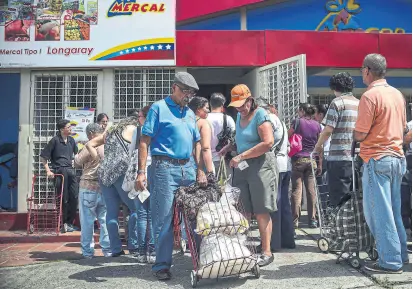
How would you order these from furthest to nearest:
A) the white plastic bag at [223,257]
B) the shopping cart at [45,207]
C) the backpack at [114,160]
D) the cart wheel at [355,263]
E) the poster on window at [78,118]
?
1. the poster on window at [78,118]
2. the shopping cart at [45,207]
3. the backpack at [114,160]
4. the cart wheel at [355,263]
5. the white plastic bag at [223,257]

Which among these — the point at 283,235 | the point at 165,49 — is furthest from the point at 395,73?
the point at 283,235

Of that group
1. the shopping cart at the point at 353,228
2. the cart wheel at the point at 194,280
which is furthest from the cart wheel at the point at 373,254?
the cart wheel at the point at 194,280

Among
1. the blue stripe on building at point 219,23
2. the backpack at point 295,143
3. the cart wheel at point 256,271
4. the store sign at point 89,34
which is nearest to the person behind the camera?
the cart wheel at point 256,271

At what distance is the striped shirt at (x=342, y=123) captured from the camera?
16.1ft

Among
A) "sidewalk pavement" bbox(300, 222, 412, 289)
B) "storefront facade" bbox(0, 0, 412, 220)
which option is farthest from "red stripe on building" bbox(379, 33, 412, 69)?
"sidewalk pavement" bbox(300, 222, 412, 289)

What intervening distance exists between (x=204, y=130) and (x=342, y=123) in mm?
1515

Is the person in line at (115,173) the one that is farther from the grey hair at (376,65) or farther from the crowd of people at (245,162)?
the grey hair at (376,65)

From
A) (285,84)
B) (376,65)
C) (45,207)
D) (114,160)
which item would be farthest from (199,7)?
(376,65)

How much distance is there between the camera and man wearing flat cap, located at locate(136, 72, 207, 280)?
427cm

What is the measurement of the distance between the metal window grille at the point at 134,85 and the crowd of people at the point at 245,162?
227 cm

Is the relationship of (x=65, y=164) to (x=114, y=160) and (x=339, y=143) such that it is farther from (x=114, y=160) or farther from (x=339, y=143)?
(x=339, y=143)

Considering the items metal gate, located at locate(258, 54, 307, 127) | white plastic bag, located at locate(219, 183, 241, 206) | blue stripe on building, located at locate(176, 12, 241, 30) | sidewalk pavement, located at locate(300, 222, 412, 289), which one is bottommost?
sidewalk pavement, located at locate(300, 222, 412, 289)

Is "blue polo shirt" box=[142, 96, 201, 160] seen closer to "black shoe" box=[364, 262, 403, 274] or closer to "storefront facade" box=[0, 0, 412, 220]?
"black shoe" box=[364, 262, 403, 274]

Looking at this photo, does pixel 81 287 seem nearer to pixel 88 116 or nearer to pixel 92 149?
pixel 92 149
